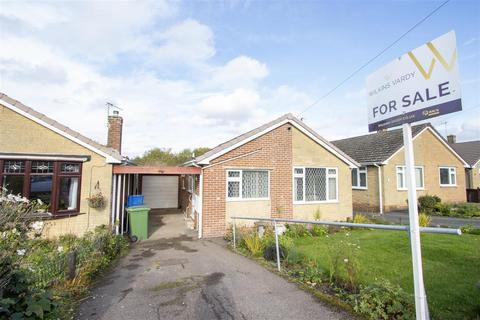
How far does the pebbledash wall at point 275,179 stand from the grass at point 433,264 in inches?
79.7

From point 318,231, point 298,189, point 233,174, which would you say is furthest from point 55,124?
point 318,231

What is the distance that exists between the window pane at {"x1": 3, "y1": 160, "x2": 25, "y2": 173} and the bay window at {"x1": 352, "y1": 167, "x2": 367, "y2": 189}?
18.8 metres

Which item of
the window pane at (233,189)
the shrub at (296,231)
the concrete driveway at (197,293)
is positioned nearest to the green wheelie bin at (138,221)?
the concrete driveway at (197,293)

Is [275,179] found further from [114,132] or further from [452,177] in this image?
[452,177]

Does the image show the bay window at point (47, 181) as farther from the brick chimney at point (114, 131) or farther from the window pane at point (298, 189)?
the window pane at point (298, 189)

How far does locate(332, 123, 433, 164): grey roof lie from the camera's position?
1697cm

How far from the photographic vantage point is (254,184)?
10.8 meters

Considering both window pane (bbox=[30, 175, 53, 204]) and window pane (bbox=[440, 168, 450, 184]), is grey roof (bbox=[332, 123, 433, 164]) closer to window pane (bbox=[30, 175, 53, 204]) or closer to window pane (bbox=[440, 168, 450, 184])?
window pane (bbox=[440, 168, 450, 184])

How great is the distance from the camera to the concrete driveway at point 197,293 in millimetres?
3900

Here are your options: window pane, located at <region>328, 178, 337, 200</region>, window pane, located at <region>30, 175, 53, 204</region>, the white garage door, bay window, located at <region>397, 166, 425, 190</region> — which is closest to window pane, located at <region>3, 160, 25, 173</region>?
window pane, located at <region>30, 175, 53, 204</region>

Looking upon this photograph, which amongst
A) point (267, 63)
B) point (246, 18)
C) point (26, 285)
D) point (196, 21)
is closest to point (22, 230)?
point (26, 285)

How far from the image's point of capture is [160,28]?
820cm

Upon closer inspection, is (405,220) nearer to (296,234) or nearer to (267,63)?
(296,234)

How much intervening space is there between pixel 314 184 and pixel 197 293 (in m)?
8.61
